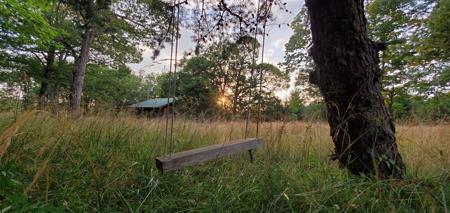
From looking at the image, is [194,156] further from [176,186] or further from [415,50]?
[415,50]

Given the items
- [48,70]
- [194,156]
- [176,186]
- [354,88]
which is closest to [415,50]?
[354,88]

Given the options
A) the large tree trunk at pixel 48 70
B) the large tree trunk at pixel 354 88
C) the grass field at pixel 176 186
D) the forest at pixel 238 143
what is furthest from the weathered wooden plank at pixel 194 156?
the large tree trunk at pixel 48 70

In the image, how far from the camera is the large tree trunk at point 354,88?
1.98 m

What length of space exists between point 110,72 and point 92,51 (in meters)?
3.08

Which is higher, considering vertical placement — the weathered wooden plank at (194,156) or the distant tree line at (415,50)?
the distant tree line at (415,50)

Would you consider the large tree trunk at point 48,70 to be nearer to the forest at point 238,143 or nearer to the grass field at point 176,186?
the forest at point 238,143

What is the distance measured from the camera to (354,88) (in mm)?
2047

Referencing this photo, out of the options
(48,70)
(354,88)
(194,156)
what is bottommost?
(194,156)

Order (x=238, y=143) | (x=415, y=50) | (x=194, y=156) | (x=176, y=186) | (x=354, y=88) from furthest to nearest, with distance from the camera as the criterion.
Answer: (x=415, y=50)
(x=238, y=143)
(x=354, y=88)
(x=194, y=156)
(x=176, y=186)

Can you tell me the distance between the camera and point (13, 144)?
75.7 inches

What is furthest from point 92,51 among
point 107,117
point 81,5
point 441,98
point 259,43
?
point 441,98

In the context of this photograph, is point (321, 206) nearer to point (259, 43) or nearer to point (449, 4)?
point (259, 43)

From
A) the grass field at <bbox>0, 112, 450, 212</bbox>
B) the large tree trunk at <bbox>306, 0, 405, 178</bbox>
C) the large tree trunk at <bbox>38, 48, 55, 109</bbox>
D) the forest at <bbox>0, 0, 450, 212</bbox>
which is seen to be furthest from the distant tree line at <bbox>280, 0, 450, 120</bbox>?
the large tree trunk at <bbox>38, 48, 55, 109</bbox>

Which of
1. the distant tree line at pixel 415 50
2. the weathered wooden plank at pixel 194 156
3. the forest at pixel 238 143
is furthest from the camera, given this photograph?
the distant tree line at pixel 415 50
